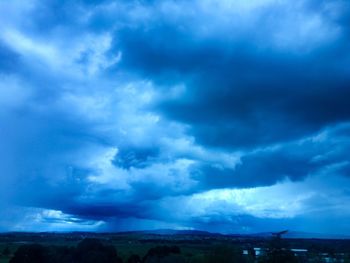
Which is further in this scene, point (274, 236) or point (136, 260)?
point (136, 260)

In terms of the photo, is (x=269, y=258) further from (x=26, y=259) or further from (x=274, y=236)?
(x=26, y=259)

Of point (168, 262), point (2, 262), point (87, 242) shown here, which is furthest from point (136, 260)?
point (2, 262)

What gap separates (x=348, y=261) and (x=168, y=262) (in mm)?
40678

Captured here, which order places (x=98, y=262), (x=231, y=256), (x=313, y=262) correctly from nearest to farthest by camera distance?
(x=231, y=256)
(x=313, y=262)
(x=98, y=262)

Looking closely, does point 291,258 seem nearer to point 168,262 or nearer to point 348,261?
point 168,262

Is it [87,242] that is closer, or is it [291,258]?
[291,258]

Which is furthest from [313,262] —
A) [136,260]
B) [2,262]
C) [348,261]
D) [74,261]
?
[2,262]

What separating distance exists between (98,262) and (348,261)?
56079 mm

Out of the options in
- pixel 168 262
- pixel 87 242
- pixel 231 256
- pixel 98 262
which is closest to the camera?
pixel 231 256

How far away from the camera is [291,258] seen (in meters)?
A: 63.6

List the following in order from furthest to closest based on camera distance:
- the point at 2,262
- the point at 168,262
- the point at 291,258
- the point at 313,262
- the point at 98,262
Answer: the point at 2,262
the point at 98,262
the point at 313,262
the point at 168,262
the point at 291,258

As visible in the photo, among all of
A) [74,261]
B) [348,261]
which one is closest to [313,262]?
[348,261]

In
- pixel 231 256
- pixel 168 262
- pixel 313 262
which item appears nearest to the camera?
pixel 231 256

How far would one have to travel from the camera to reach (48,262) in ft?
330
